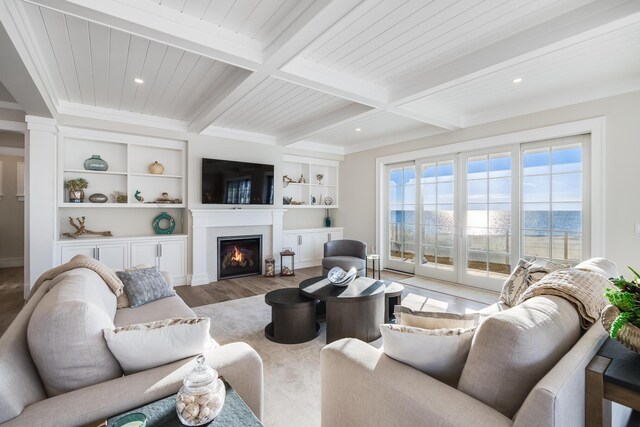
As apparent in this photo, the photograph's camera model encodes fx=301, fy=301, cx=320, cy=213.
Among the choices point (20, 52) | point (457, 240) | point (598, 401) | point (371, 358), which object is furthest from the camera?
point (457, 240)

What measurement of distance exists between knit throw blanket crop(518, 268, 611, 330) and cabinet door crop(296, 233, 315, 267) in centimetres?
493

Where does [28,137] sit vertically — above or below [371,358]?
above

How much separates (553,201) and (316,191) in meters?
4.25

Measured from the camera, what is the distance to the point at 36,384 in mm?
1136

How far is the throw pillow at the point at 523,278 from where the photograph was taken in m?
2.32

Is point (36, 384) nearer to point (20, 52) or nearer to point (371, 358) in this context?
point (371, 358)

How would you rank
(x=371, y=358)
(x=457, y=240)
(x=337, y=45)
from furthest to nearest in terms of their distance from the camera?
(x=457, y=240), (x=337, y=45), (x=371, y=358)

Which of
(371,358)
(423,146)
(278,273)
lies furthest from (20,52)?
(423,146)

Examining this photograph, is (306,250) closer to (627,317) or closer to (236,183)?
(236,183)

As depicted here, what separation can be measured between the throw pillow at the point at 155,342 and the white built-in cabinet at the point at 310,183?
15.4 ft

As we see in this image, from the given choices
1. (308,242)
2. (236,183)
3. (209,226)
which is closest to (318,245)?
(308,242)

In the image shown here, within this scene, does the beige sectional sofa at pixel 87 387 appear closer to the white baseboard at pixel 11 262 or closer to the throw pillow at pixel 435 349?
the throw pillow at pixel 435 349

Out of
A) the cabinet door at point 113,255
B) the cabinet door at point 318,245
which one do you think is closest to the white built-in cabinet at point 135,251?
the cabinet door at point 113,255

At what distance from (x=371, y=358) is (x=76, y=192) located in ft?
15.5
